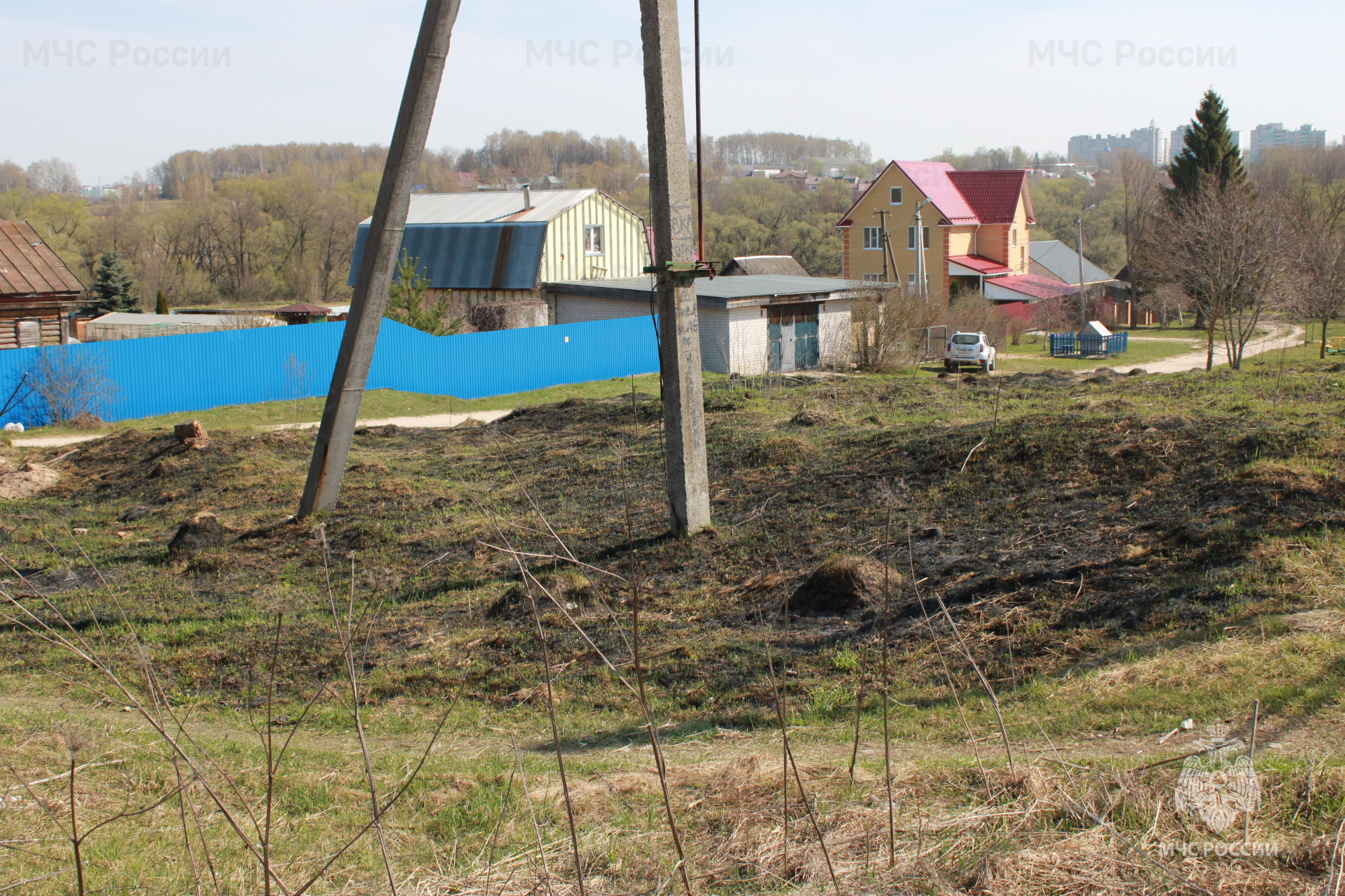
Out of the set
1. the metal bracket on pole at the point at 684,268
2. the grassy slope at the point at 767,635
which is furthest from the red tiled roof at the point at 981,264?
the metal bracket on pole at the point at 684,268

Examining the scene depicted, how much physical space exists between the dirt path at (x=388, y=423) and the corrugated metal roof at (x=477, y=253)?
15054 mm

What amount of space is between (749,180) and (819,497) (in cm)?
8407

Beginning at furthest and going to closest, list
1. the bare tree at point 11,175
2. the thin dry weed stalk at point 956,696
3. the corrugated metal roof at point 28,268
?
the bare tree at point 11,175 → the corrugated metal roof at point 28,268 → the thin dry weed stalk at point 956,696

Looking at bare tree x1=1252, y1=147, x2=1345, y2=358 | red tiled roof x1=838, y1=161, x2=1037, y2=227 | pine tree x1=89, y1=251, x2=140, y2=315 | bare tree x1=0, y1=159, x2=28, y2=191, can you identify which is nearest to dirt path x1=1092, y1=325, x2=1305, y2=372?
bare tree x1=1252, y1=147, x2=1345, y2=358

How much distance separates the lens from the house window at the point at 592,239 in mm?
41625

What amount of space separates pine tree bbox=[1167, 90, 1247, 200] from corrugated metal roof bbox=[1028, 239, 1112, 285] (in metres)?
12.0

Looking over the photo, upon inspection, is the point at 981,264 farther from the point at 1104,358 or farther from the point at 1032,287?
the point at 1104,358

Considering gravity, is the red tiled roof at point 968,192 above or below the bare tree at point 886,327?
above

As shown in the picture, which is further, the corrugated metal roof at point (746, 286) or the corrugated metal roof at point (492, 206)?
the corrugated metal roof at point (492, 206)

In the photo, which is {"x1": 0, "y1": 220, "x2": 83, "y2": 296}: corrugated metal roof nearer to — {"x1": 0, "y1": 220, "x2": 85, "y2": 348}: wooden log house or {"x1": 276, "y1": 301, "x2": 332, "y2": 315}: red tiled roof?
{"x1": 0, "y1": 220, "x2": 85, "y2": 348}: wooden log house

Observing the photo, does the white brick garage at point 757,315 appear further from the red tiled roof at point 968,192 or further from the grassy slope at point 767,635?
the red tiled roof at point 968,192

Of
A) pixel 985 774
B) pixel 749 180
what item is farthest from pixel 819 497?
pixel 749 180

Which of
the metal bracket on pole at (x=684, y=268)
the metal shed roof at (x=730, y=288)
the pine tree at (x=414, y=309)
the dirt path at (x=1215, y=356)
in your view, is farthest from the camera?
the dirt path at (x=1215, y=356)

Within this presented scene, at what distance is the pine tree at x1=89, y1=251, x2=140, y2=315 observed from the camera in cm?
5438
